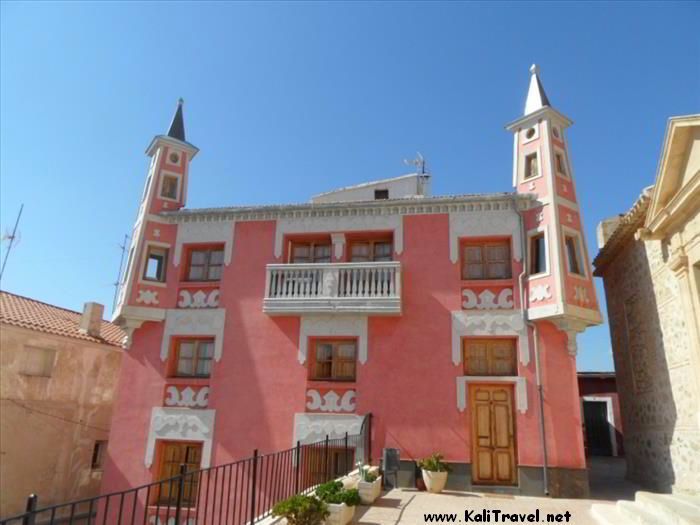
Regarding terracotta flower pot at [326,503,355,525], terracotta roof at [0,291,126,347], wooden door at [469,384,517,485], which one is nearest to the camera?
terracotta flower pot at [326,503,355,525]

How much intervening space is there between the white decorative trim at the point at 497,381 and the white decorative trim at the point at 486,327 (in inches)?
18.4

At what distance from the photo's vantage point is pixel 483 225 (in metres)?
12.8

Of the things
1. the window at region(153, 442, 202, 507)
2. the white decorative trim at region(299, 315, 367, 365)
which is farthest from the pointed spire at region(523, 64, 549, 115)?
the window at region(153, 442, 202, 507)

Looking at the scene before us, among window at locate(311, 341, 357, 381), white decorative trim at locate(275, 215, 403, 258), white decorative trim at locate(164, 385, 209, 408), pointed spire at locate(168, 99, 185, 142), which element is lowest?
white decorative trim at locate(164, 385, 209, 408)

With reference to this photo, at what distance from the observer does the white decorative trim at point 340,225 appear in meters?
13.3

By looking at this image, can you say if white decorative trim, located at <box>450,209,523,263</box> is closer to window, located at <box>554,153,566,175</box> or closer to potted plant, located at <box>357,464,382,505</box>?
window, located at <box>554,153,566,175</box>

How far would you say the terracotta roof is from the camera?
621 inches

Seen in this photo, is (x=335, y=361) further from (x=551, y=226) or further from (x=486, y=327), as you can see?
(x=551, y=226)

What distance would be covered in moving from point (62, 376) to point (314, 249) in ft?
32.3

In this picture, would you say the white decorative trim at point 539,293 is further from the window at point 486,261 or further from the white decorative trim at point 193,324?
the white decorative trim at point 193,324

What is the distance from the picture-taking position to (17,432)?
1495cm

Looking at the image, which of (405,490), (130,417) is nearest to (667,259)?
(405,490)

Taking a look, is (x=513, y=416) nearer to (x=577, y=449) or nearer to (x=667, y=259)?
(x=577, y=449)

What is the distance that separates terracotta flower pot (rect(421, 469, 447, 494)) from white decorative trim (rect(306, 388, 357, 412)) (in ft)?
7.82
